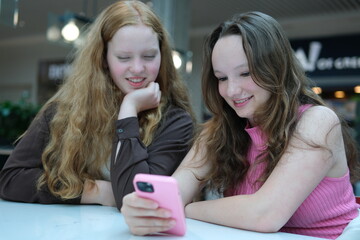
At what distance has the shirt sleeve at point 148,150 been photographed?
137 centimetres

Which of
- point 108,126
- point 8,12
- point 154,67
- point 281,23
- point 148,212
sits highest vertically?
point 281,23

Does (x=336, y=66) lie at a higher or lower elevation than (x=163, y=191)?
higher

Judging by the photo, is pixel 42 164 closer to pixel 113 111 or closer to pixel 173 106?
pixel 113 111

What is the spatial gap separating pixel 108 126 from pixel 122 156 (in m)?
0.26

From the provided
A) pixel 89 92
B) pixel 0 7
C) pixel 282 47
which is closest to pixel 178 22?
pixel 0 7

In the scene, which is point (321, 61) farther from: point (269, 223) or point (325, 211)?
point (269, 223)

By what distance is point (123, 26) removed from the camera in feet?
5.16

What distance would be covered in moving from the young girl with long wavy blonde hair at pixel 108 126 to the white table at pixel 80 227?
0.39ft

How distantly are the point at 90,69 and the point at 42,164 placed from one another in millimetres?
432

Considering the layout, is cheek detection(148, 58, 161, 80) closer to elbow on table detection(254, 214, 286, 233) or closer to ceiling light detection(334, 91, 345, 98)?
elbow on table detection(254, 214, 286, 233)

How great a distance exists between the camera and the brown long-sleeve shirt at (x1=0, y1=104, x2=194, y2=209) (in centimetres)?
138

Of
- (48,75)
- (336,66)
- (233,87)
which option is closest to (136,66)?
(233,87)

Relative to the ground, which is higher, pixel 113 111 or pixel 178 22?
pixel 178 22

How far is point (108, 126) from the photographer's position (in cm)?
162
